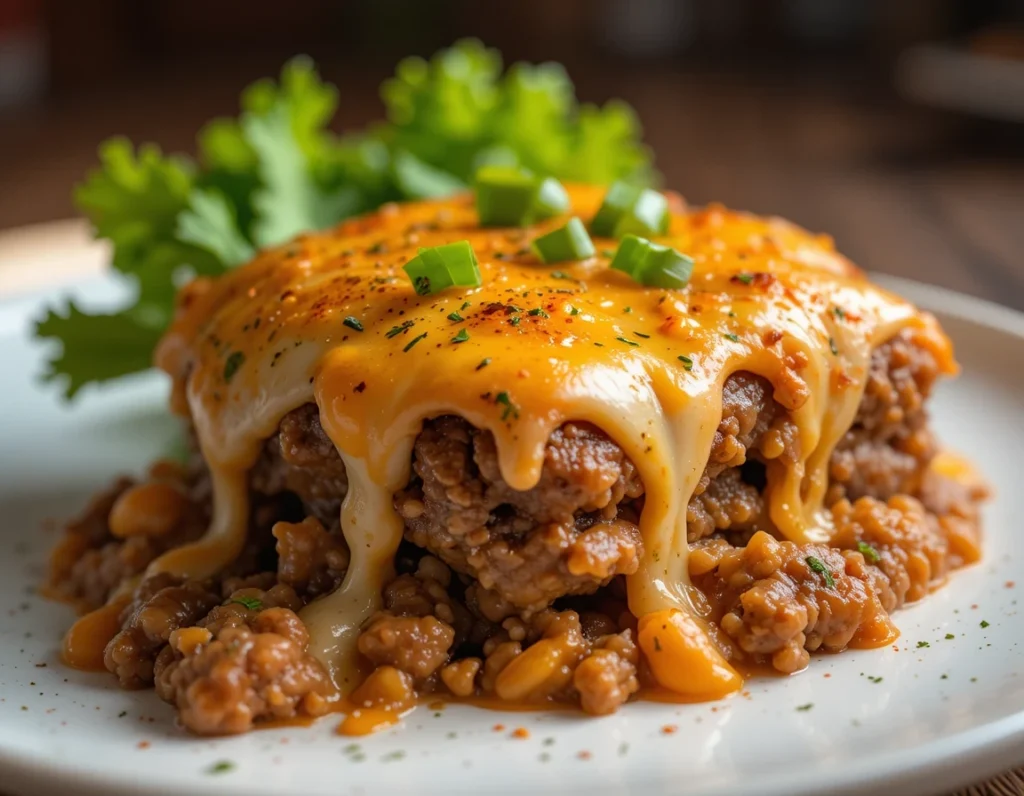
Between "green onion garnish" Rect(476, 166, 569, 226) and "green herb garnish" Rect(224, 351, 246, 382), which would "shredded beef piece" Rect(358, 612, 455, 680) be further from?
"green onion garnish" Rect(476, 166, 569, 226)

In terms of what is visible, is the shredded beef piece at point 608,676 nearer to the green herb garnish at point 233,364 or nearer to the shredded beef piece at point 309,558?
the shredded beef piece at point 309,558

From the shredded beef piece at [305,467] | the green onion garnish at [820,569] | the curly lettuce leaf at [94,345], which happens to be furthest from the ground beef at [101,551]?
the green onion garnish at [820,569]

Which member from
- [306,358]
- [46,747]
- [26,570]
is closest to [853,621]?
[306,358]

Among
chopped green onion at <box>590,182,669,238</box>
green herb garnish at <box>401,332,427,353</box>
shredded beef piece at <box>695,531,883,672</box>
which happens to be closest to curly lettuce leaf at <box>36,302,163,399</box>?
chopped green onion at <box>590,182,669,238</box>

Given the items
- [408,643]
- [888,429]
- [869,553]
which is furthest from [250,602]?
[888,429]

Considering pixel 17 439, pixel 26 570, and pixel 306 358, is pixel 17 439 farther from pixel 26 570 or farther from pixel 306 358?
pixel 306 358
